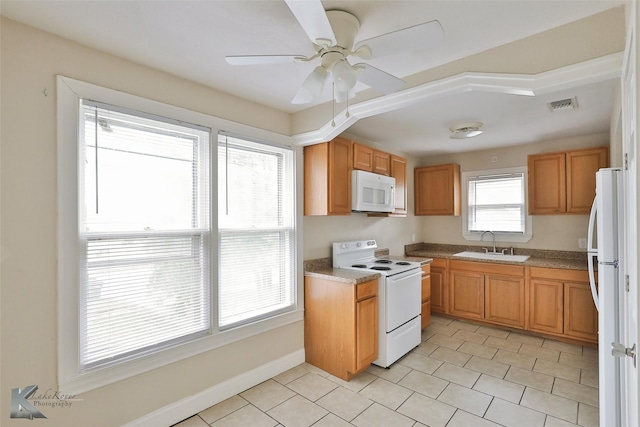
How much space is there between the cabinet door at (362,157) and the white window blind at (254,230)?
2.32 feet

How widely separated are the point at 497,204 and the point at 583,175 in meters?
1.08

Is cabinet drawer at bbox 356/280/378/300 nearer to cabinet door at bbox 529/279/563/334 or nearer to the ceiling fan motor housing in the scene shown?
the ceiling fan motor housing

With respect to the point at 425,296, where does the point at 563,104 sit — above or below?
above

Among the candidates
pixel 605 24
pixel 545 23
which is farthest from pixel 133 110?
pixel 605 24

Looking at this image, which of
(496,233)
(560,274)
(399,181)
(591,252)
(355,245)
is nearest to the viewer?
(591,252)

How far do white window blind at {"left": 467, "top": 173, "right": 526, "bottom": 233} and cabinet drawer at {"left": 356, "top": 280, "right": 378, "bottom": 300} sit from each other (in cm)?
253

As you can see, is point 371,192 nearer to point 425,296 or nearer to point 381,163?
point 381,163

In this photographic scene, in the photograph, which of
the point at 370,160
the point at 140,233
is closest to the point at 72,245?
the point at 140,233

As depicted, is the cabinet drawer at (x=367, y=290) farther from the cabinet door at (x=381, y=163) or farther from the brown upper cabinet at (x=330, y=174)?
the cabinet door at (x=381, y=163)

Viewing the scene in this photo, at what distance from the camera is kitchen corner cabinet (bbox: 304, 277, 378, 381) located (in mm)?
2725

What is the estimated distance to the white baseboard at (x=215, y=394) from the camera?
208 cm

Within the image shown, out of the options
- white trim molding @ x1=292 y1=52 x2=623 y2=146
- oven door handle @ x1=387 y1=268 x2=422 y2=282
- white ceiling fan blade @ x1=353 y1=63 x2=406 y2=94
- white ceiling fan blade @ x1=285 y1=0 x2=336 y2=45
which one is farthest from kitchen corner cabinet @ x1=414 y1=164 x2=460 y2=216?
white ceiling fan blade @ x1=285 y1=0 x2=336 y2=45

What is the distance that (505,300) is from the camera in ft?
12.6

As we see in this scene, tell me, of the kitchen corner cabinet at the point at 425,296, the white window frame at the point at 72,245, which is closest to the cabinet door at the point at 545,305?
the kitchen corner cabinet at the point at 425,296
